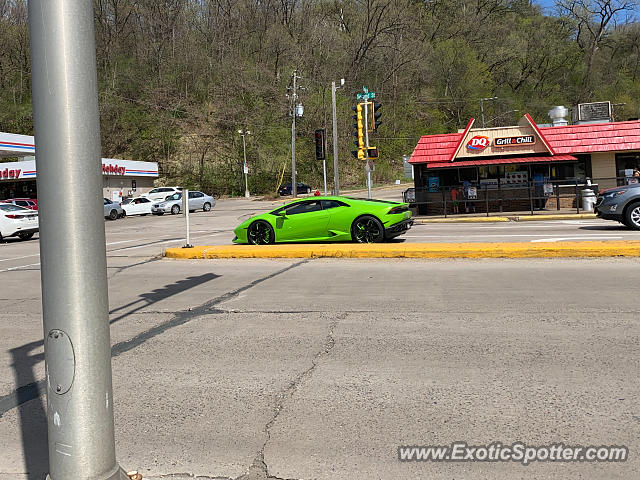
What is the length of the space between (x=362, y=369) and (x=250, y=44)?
80.3m

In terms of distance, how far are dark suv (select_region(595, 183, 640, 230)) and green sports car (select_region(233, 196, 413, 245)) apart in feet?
18.1

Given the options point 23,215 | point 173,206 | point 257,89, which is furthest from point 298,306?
point 257,89

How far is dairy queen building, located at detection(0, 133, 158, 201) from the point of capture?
5406cm

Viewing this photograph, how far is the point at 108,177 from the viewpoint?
58.6 meters

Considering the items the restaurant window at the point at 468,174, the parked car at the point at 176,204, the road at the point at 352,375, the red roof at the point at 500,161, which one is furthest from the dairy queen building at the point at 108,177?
the road at the point at 352,375

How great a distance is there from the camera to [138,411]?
174 inches

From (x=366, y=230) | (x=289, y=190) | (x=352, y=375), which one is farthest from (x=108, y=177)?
(x=352, y=375)

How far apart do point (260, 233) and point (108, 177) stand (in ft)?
155

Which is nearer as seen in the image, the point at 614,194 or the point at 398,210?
the point at 398,210

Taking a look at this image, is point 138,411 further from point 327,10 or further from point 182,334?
point 327,10

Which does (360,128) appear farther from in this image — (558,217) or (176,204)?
(176,204)

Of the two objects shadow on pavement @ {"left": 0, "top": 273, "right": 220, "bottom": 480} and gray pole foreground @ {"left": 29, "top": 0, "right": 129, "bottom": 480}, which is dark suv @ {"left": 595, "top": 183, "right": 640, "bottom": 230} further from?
gray pole foreground @ {"left": 29, "top": 0, "right": 129, "bottom": 480}

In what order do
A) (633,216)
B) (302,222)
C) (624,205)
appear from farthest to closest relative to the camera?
(633,216)
(624,205)
(302,222)

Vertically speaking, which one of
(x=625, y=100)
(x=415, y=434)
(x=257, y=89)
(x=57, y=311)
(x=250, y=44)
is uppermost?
(x=250, y=44)
